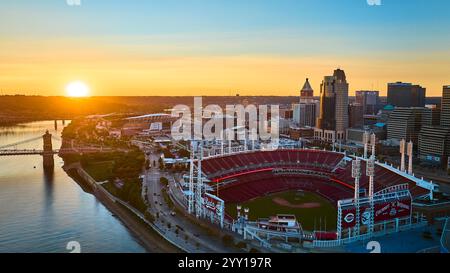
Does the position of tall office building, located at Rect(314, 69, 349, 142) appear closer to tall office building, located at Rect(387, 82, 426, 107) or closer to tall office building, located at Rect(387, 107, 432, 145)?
tall office building, located at Rect(387, 107, 432, 145)

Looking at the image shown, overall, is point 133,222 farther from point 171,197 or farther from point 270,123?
point 270,123

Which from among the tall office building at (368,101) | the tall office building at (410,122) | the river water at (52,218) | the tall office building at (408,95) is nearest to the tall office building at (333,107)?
the tall office building at (410,122)

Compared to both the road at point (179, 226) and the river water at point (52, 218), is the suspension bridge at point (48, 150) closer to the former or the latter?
the river water at point (52, 218)

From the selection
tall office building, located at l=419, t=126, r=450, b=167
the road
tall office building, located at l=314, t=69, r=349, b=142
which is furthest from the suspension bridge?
tall office building, located at l=419, t=126, r=450, b=167

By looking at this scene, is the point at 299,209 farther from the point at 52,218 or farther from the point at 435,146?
the point at 435,146

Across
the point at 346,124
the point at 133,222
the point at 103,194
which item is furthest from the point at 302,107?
the point at 133,222
